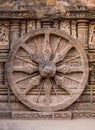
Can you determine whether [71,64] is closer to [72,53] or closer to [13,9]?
[72,53]

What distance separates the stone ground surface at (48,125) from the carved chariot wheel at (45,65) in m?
0.31

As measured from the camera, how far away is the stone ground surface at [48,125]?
6.73 meters

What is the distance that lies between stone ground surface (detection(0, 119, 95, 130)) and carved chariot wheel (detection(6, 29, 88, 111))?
31 centimetres

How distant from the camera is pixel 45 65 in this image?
7062 millimetres

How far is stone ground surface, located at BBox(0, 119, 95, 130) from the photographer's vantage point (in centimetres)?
673

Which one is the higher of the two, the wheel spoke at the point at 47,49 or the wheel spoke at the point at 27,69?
the wheel spoke at the point at 47,49

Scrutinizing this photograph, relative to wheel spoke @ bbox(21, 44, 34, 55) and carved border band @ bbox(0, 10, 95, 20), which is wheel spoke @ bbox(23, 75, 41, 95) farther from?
carved border band @ bbox(0, 10, 95, 20)

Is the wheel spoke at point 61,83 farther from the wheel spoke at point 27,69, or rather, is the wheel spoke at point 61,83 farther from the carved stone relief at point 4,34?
the carved stone relief at point 4,34

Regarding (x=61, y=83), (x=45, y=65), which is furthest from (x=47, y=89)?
(x=45, y=65)

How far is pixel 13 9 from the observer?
7215 millimetres

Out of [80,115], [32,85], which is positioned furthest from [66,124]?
[32,85]

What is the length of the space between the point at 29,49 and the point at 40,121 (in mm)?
1429

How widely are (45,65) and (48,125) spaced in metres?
1.16

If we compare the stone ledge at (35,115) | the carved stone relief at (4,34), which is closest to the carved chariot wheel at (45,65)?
the stone ledge at (35,115)
